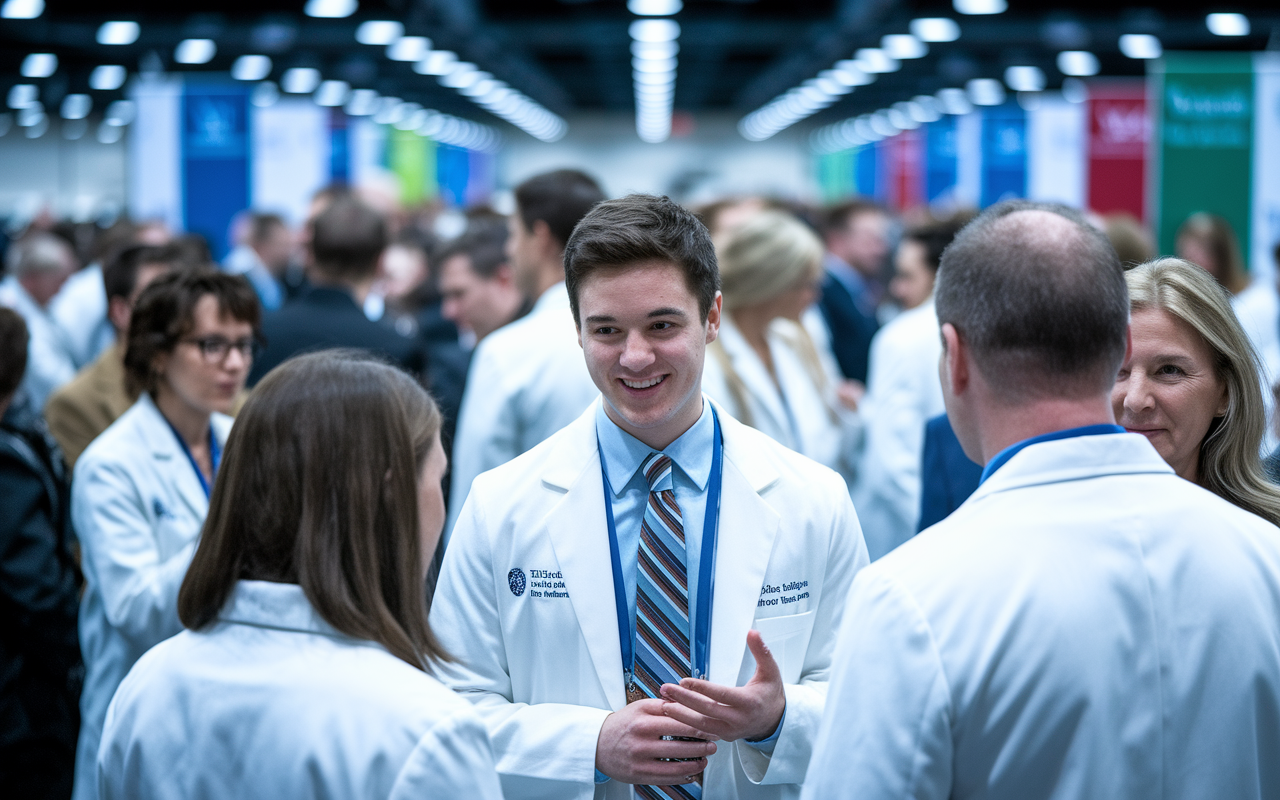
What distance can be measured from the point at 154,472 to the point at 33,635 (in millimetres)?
487

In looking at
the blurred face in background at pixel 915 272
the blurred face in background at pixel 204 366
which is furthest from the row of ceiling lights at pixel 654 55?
the blurred face in background at pixel 204 366

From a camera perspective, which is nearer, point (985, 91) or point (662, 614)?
point (662, 614)

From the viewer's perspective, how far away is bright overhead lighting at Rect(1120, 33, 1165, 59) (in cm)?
1438

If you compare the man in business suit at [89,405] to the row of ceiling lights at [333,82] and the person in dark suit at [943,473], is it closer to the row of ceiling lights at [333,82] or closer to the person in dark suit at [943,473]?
the person in dark suit at [943,473]

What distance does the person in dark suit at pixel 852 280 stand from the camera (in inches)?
242

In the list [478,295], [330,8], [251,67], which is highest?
[251,67]

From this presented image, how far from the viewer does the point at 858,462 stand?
14.9 feet

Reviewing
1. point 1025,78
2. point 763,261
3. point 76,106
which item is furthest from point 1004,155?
point 76,106

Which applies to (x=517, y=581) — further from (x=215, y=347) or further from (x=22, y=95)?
(x=22, y=95)

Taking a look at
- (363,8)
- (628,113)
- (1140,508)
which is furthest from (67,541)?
(628,113)

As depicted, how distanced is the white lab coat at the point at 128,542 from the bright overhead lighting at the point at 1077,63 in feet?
55.3

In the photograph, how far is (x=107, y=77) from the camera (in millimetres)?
20562

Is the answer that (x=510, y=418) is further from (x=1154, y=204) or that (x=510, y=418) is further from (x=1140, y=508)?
(x=1154, y=204)

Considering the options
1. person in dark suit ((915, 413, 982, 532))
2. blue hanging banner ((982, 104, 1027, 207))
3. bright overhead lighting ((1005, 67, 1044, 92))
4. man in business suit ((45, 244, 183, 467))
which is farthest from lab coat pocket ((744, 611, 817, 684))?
bright overhead lighting ((1005, 67, 1044, 92))
